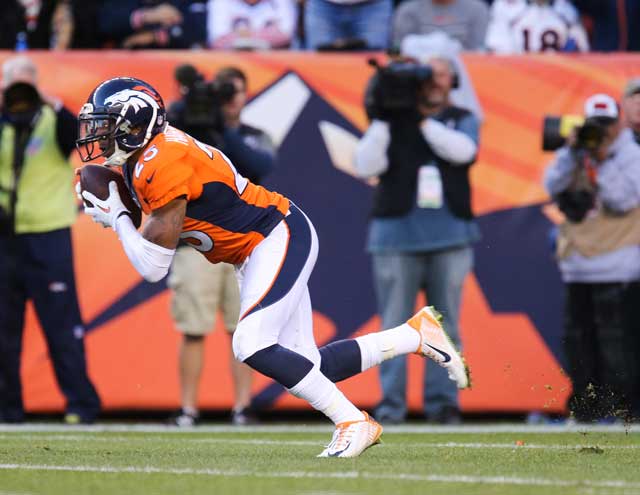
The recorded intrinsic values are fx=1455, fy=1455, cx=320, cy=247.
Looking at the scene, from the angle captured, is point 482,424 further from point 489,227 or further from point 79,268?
point 79,268

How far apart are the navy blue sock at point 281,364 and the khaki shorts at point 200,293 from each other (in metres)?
2.94

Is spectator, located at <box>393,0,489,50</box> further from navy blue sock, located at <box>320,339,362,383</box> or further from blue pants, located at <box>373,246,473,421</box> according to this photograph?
navy blue sock, located at <box>320,339,362,383</box>

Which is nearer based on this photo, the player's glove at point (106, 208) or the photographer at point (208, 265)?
the player's glove at point (106, 208)

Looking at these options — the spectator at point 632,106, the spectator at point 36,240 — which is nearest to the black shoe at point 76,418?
the spectator at point 36,240

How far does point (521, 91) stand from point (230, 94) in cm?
199

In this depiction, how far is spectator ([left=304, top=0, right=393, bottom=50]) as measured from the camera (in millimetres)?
10008

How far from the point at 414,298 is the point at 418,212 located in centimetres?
52

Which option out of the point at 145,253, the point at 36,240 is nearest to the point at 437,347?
the point at 145,253

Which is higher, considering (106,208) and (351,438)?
(106,208)

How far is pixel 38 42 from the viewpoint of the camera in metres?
10.5

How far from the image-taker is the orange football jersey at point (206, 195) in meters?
5.71

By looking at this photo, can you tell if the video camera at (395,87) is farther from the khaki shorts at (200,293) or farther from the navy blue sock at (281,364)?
the navy blue sock at (281,364)

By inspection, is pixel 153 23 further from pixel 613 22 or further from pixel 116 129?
pixel 116 129

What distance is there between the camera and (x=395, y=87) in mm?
8516
